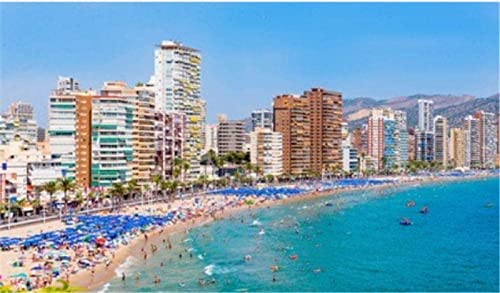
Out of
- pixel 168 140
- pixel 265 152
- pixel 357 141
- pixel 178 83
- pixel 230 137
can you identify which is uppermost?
pixel 178 83

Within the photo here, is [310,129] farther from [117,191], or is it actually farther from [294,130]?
[117,191]

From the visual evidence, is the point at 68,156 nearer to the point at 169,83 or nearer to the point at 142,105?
the point at 142,105

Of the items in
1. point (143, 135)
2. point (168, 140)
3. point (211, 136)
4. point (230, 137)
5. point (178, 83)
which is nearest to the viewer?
point (143, 135)

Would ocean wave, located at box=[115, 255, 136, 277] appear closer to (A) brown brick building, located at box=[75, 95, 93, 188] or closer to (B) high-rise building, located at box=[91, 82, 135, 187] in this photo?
(B) high-rise building, located at box=[91, 82, 135, 187]

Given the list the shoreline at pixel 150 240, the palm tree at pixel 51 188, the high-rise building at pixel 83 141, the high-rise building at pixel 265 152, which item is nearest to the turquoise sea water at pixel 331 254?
the shoreline at pixel 150 240

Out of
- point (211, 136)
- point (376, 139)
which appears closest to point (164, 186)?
point (211, 136)

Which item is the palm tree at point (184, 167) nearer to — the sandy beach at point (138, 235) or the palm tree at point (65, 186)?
the sandy beach at point (138, 235)
